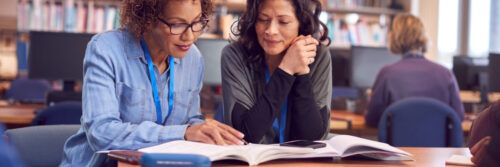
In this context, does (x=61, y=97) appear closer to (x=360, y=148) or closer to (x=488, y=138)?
(x=360, y=148)

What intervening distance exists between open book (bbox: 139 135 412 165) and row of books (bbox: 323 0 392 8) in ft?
16.2

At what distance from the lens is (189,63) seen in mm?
2061

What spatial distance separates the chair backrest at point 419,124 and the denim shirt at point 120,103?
1.77 metres

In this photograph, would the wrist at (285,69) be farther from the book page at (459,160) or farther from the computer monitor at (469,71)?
the computer monitor at (469,71)

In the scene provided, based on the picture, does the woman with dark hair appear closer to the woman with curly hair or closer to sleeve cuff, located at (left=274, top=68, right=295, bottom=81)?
sleeve cuff, located at (left=274, top=68, right=295, bottom=81)

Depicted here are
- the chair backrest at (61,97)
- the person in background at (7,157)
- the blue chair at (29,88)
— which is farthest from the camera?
the blue chair at (29,88)

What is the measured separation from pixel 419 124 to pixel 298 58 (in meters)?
1.63

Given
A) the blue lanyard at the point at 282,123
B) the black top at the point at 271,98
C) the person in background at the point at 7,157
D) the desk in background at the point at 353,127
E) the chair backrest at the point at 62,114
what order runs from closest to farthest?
the person in background at the point at 7,157
the black top at the point at 271,98
the blue lanyard at the point at 282,123
the chair backrest at the point at 62,114
the desk in background at the point at 353,127

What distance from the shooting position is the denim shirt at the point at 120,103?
1.70 meters

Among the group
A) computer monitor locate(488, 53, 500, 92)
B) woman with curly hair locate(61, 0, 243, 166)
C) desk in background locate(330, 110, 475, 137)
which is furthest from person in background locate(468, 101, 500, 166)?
computer monitor locate(488, 53, 500, 92)

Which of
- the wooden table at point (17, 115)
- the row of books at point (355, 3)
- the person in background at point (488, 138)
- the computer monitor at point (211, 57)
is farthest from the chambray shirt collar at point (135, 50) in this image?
the row of books at point (355, 3)

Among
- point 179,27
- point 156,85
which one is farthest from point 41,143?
point 179,27

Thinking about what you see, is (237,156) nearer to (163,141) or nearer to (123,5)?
(163,141)

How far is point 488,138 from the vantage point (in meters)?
1.18
